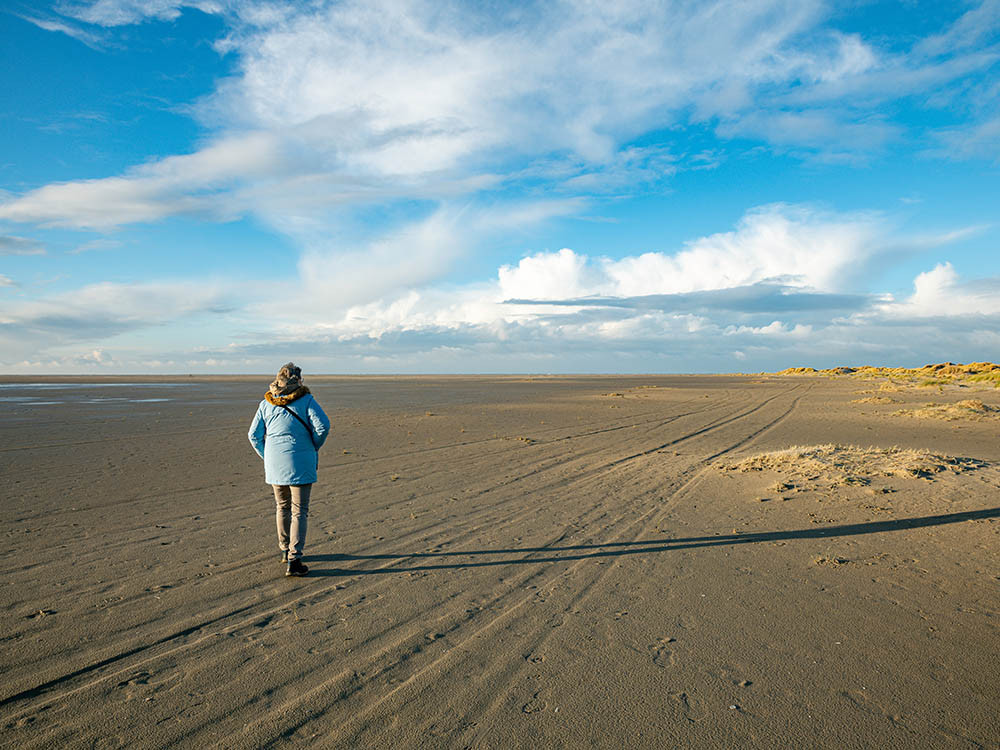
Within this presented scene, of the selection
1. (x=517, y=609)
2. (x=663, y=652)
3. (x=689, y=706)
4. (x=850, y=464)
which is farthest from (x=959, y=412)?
(x=689, y=706)

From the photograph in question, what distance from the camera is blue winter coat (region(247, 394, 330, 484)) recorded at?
6672 millimetres

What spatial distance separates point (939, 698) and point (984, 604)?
234 centimetres

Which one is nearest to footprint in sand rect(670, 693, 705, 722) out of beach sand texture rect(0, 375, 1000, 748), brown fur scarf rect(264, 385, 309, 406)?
beach sand texture rect(0, 375, 1000, 748)

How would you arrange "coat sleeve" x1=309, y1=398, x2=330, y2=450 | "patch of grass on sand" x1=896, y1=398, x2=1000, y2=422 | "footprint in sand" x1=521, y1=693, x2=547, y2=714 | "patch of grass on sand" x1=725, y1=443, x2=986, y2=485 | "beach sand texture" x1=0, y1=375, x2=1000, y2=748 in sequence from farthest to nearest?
1. "patch of grass on sand" x1=896, y1=398, x2=1000, y2=422
2. "patch of grass on sand" x1=725, y1=443, x2=986, y2=485
3. "coat sleeve" x1=309, y1=398, x2=330, y2=450
4. "footprint in sand" x1=521, y1=693, x2=547, y2=714
5. "beach sand texture" x1=0, y1=375, x2=1000, y2=748

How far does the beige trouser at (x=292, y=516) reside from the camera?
6582mm

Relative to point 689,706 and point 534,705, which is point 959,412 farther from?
point 534,705

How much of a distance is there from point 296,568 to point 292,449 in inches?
53.1

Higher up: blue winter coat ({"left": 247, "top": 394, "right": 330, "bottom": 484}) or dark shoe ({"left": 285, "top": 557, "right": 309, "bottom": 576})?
blue winter coat ({"left": 247, "top": 394, "right": 330, "bottom": 484})

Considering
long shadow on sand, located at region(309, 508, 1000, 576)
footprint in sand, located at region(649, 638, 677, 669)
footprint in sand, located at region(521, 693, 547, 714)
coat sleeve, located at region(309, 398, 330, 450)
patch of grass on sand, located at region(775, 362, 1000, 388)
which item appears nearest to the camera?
footprint in sand, located at region(521, 693, 547, 714)

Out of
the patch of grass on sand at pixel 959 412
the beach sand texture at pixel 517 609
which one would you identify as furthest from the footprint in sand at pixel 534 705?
the patch of grass on sand at pixel 959 412

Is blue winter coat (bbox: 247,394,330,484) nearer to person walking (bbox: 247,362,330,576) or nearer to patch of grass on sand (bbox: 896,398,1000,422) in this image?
person walking (bbox: 247,362,330,576)

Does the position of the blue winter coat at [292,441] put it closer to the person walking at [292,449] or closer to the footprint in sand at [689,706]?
the person walking at [292,449]

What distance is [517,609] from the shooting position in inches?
225

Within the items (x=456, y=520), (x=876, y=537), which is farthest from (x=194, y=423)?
(x=876, y=537)
